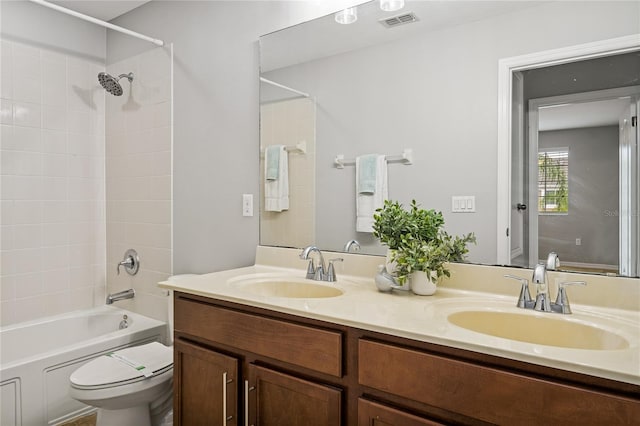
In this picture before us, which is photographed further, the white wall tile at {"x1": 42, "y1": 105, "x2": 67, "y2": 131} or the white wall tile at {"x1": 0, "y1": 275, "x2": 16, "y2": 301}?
the white wall tile at {"x1": 42, "y1": 105, "x2": 67, "y2": 131}

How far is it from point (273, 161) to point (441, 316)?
121 cm

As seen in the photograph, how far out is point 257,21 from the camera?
211cm

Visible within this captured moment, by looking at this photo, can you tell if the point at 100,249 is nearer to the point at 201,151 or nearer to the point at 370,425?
the point at 201,151

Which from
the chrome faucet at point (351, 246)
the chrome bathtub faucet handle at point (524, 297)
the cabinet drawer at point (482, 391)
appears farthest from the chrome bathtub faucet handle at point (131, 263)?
the chrome bathtub faucet handle at point (524, 297)

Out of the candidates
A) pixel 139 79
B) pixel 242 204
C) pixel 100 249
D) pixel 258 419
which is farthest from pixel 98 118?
pixel 258 419

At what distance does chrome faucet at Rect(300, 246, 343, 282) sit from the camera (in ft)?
5.68

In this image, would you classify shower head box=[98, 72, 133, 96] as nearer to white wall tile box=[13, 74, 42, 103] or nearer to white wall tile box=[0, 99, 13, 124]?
white wall tile box=[13, 74, 42, 103]

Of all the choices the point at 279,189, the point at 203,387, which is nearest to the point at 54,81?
the point at 279,189

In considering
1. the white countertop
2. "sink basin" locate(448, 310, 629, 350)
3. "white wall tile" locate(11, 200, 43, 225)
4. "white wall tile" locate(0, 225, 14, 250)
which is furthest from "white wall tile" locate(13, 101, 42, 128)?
"sink basin" locate(448, 310, 629, 350)

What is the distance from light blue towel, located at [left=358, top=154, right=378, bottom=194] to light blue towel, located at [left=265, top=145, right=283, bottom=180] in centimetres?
47

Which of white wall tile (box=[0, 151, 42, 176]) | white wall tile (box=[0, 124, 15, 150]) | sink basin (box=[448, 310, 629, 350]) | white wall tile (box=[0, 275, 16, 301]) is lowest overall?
white wall tile (box=[0, 275, 16, 301])

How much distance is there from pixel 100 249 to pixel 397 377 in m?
2.54

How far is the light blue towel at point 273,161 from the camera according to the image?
6.84 feet

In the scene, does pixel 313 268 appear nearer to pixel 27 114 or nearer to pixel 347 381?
pixel 347 381
